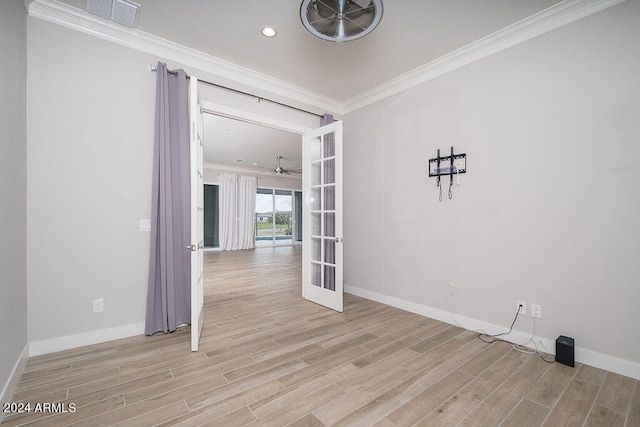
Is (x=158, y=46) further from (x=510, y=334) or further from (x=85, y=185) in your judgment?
(x=510, y=334)

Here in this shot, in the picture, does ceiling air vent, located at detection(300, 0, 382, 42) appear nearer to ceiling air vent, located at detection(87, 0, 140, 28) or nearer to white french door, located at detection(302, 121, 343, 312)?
white french door, located at detection(302, 121, 343, 312)

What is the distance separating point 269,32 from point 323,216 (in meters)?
2.13

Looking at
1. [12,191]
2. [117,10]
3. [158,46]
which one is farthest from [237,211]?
[12,191]

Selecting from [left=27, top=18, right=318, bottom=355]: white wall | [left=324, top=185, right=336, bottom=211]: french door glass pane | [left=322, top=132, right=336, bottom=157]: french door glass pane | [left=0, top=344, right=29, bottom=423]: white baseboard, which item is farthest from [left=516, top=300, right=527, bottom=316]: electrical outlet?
[left=0, top=344, right=29, bottom=423]: white baseboard

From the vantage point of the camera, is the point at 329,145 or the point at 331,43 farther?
the point at 329,145

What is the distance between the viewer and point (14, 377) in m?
1.85

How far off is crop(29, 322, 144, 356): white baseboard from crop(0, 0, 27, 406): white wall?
13cm

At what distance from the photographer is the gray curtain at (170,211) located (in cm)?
270

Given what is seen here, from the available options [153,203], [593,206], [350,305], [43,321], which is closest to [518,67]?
[593,206]

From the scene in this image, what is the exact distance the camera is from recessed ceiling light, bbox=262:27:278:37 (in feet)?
8.43

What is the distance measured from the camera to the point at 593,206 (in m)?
2.15

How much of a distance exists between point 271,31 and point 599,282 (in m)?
3.46

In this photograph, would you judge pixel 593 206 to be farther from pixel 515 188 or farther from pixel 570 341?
pixel 570 341

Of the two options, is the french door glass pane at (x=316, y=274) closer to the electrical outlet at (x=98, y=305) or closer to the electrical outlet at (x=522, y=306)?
the electrical outlet at (x=522, y=306)
